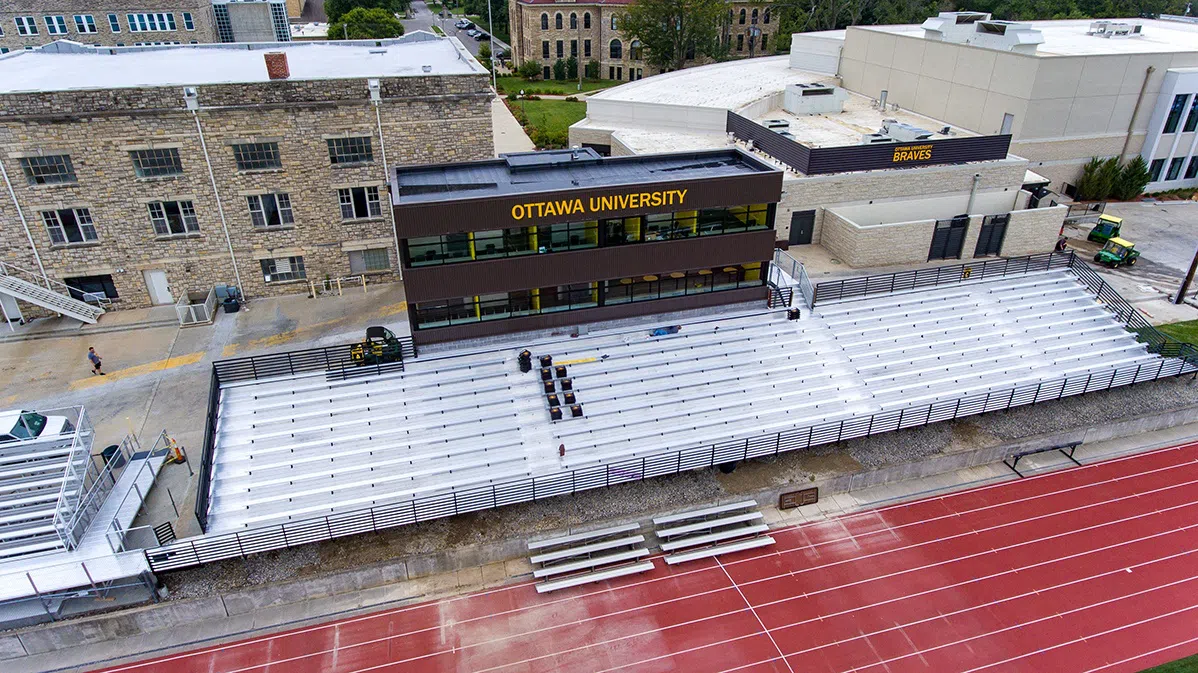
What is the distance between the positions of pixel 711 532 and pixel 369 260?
23178 mm

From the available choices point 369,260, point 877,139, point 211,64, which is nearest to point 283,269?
point 369,260

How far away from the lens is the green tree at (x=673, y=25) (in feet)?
259

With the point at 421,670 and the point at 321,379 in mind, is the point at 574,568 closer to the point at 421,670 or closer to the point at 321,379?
the point at 421,670

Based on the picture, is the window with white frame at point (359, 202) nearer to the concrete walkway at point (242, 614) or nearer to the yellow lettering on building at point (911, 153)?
the concrete walkway at point (242, 614)

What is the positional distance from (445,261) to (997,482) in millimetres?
21616

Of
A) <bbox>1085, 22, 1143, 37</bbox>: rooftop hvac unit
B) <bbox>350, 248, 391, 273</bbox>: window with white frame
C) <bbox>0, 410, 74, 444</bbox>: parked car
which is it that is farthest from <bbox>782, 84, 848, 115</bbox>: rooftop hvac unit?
<bbox>0, 410, 74, 444</bbox>: parked car

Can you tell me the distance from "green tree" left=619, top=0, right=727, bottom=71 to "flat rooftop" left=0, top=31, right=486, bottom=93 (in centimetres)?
4165

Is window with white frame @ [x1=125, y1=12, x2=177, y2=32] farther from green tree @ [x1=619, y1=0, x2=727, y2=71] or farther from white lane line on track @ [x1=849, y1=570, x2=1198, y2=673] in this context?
white lane line on track @ [x1=849, y1=570, x2=1198, y2=673]

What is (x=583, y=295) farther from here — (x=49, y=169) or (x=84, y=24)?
(x=84, y=24)

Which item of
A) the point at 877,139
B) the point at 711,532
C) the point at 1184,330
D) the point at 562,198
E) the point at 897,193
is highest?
the point at 562,198

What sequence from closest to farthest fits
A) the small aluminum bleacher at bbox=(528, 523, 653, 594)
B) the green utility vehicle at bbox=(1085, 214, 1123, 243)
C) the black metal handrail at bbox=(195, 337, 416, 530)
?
the small aluminum bleacher at bbox=(528, 523, 653, 594) → the black metal handrail at bbox=(195, 337, 416, 530) → the green utility vehicle at bbox=(1085, 214, 1123, 243)

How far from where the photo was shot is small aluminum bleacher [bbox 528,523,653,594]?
20453 mm

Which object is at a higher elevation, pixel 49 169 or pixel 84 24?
pixel 84 24

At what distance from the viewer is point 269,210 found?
108 feet
